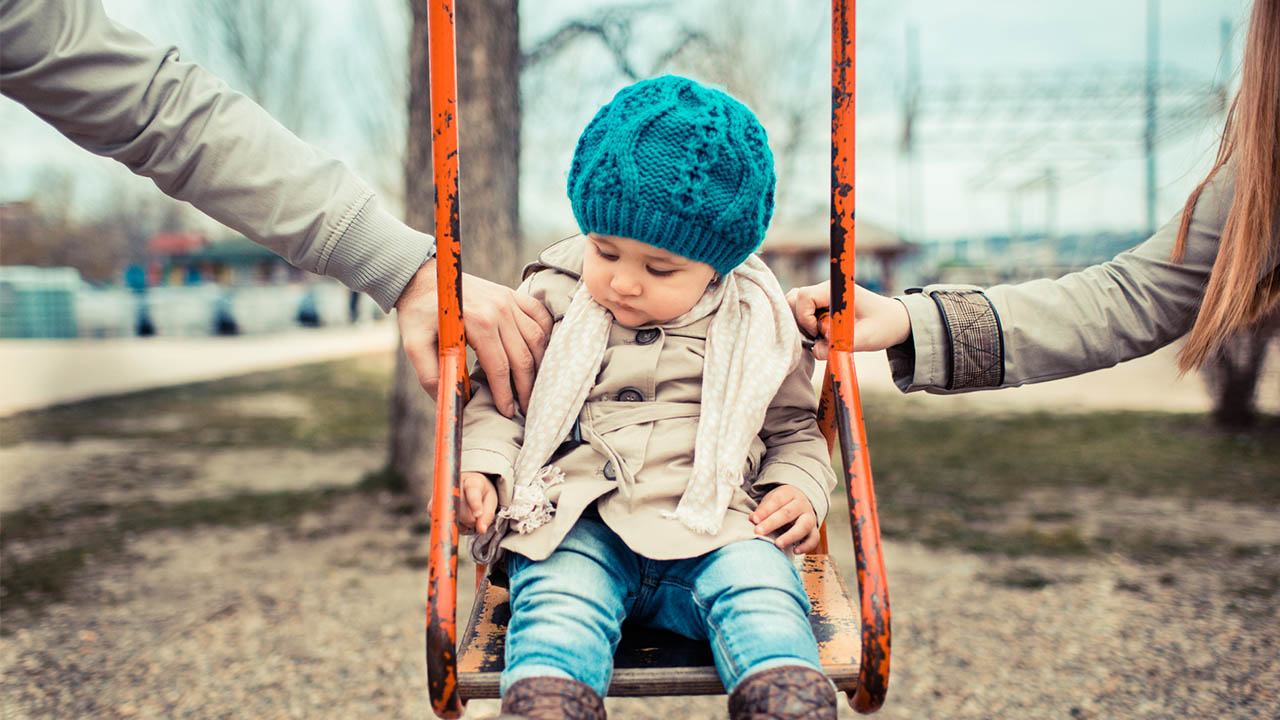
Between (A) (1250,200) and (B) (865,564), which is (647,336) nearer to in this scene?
(B) (865,564)

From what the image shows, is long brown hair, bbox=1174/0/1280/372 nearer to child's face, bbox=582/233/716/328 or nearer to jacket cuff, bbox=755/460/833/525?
jacket cuff, bbox=755/460/833/525

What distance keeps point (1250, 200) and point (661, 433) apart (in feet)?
3.43

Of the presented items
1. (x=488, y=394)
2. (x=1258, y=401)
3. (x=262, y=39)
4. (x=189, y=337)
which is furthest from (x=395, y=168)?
(x=488, y=394)

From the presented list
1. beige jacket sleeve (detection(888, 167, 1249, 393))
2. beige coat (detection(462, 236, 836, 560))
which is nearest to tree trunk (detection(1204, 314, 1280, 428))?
beige jacket sleeve (detection(888, 167, 1249, 393))

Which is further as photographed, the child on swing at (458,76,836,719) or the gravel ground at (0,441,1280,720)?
the gravel ground at (0,441,1280,720)

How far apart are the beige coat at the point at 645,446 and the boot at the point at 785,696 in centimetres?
26

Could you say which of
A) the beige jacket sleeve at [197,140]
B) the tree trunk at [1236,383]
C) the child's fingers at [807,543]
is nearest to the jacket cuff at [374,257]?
the beige jacket sleeve at [197,140]

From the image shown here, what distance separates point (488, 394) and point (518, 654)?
488mm

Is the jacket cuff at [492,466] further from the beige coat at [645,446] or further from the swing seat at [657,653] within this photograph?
the swing seat at [657,653]

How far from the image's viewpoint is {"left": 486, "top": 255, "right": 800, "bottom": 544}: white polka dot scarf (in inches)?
57.8

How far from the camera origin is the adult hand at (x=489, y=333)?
153 centimetres

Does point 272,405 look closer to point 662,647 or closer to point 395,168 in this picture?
point 395,168

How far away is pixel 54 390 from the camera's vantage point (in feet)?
30.4

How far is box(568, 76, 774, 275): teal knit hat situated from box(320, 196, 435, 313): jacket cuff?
0.34m
